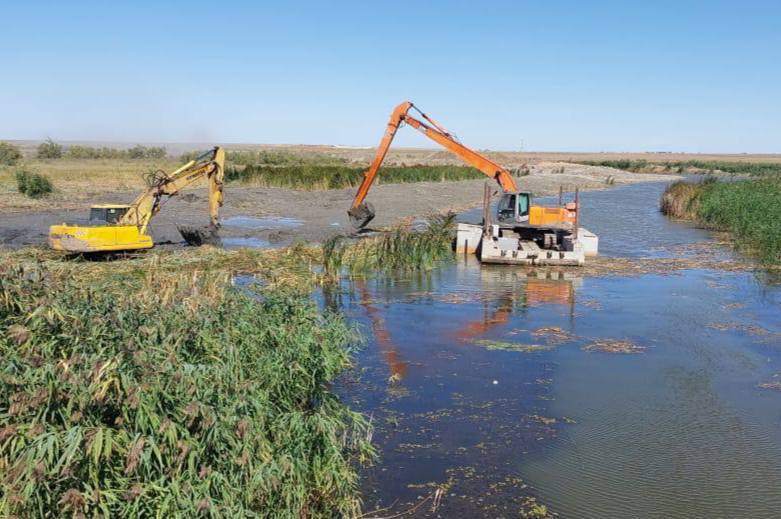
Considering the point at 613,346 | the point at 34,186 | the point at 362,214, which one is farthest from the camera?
the point at 34,186

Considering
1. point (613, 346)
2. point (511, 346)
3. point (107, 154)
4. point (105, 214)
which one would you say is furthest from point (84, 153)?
point (613, 346)

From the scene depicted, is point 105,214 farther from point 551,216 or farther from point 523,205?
point 551,216

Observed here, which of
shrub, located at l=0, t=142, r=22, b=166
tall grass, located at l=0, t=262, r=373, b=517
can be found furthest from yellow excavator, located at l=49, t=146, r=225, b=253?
shrub, located at l=0, t=142, r=22, b=166

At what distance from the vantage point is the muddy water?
7.18 meters

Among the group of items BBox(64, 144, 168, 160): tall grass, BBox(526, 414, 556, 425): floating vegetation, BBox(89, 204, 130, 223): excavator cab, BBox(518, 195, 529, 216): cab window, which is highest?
BBox(64, 144, 168, 160): tall grass

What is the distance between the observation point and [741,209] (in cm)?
2778

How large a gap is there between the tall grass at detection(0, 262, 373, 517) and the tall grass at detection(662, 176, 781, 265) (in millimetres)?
18154

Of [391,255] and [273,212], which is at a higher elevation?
[273,212]

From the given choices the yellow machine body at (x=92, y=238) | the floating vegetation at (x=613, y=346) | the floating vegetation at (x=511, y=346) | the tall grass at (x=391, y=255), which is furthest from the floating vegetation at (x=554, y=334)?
the yellow machine body at (x=92, y=238)

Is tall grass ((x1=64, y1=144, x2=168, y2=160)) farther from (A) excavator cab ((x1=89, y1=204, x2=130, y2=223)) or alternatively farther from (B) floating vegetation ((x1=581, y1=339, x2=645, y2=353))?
(B) floating vegetation ((x1=581, y1=339, x2=645, y2=353))

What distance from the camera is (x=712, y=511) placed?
6.86 meters

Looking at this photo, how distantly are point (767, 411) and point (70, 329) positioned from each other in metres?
8.37

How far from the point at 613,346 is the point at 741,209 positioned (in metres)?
18.5

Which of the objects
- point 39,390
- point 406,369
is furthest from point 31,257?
point 39,390
